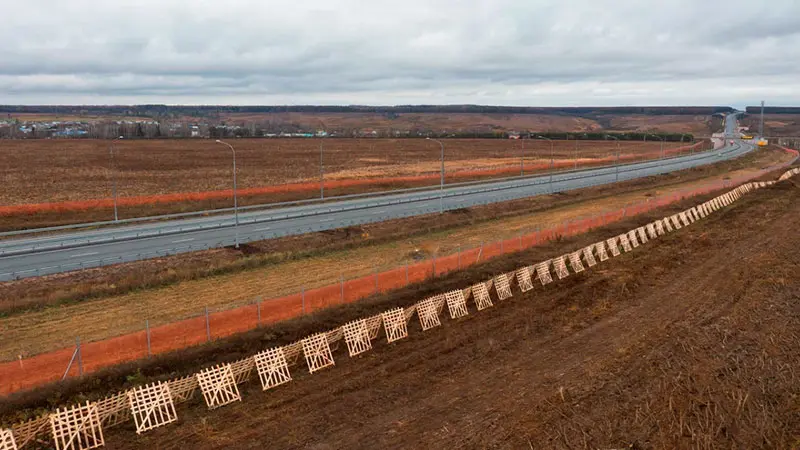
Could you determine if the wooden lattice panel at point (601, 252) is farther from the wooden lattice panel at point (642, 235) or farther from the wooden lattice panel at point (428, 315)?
the wooden lattice panel at point (428, 315)

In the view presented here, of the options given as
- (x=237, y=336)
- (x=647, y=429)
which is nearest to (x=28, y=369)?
(x=237, y=336)

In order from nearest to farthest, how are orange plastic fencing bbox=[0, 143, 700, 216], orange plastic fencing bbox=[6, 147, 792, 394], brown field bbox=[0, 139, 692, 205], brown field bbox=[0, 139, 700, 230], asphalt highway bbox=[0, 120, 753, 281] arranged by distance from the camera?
orange plastic fencing bbox=[6, 147, 792, 394], asphalt highway bbox=[0, 120, 753, 281], orange plastic fencing bbox=[0, 143, 700, 216], brown field bbox=[0, 139, 700, 230], brown field bbox=[0, 139, 692, 205]

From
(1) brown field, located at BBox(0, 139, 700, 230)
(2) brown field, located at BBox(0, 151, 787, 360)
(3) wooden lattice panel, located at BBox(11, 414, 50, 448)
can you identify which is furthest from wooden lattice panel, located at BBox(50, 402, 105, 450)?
(1) brown field, located at BBox(0, 139, 700, 230)

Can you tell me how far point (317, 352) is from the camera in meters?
23.7

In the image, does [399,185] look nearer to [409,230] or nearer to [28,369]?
[409,230]

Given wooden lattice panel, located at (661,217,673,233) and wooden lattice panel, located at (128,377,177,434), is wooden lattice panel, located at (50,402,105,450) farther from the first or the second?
wooden lattice panel, located at (661,217,673,233)

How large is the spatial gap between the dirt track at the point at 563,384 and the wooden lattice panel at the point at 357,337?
51 cm

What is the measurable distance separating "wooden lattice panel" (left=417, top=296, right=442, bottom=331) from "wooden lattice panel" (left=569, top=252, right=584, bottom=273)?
1296 centimetres

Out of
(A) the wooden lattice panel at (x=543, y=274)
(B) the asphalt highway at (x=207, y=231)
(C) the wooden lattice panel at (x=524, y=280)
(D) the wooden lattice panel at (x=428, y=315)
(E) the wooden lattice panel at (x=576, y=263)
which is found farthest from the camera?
(B) the asphalt highway at (x=207, y=231)

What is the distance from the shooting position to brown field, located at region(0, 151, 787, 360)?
30.2 metres

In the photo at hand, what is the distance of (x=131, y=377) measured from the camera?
71.4 ft

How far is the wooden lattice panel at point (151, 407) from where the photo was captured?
1905cm

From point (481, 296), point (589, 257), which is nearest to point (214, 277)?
point (481, 296)

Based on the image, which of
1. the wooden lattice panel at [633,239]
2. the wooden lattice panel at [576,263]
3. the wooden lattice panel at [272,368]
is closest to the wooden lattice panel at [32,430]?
the wooden lattice panel at [272,368]
